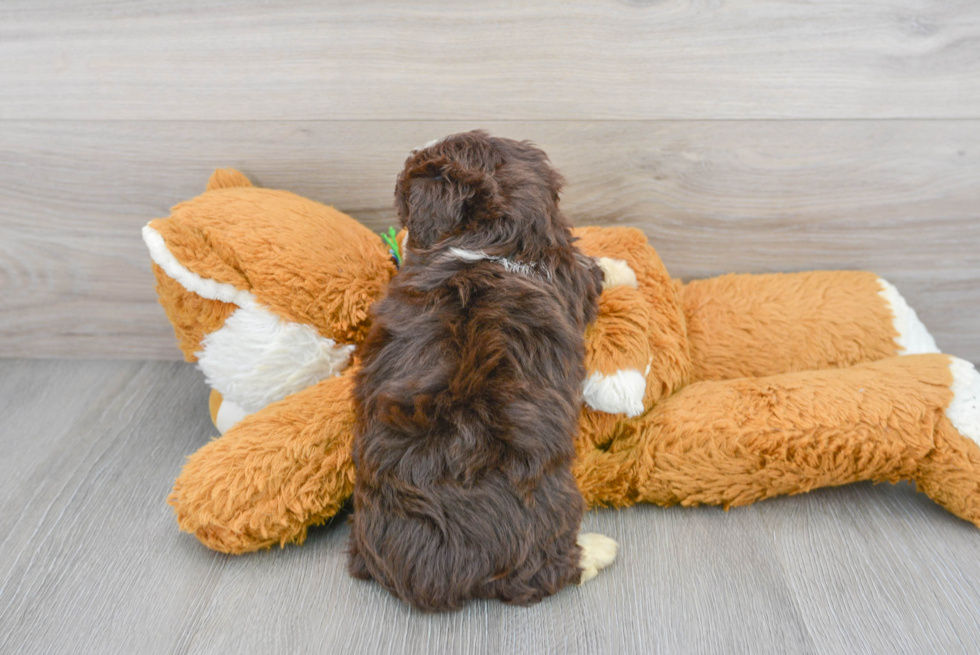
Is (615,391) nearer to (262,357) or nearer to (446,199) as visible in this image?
(446,199)

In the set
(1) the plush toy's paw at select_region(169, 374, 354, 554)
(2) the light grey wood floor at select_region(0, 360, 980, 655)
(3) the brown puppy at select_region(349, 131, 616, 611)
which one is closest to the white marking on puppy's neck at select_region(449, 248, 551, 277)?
(3) the brown puppy at select_region(349, 131, 616, 611)

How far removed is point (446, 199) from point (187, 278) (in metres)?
0.43

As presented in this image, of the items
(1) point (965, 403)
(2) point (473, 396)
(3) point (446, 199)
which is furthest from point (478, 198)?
(1) point (965, 403)

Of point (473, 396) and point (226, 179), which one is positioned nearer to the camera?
point (473, 396)

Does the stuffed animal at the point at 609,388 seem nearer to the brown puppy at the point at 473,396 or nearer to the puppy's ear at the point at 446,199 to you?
the brown puppy at the point at 473,396

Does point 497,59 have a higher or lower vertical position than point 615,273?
higher

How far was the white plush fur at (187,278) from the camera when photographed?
3.31 feet

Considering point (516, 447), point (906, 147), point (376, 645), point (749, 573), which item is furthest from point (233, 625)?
point (906, 147)

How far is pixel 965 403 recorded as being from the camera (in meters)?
0.99

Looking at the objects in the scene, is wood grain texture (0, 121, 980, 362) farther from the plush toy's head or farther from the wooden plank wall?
the plush toy's head

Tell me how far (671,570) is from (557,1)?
0.90m

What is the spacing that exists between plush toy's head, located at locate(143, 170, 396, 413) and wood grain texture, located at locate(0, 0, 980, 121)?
0.86ft

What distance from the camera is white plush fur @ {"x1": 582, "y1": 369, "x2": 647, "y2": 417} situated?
3.13ft

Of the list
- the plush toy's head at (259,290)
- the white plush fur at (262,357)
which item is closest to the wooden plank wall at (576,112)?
the plush toy's head at (259,290)
